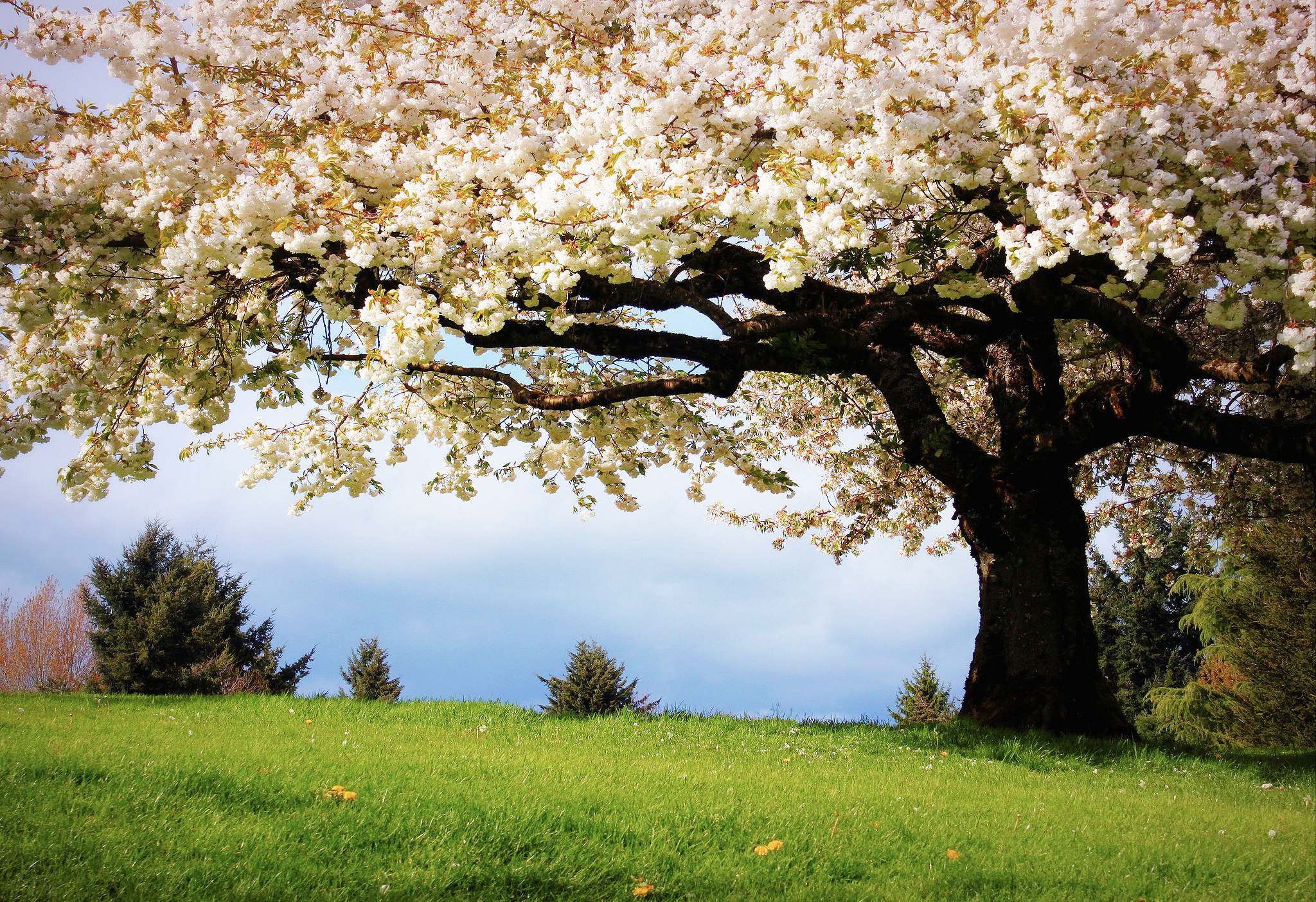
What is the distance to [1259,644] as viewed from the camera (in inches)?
750


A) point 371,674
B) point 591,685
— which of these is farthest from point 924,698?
point 371,674

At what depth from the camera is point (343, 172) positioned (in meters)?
6.94

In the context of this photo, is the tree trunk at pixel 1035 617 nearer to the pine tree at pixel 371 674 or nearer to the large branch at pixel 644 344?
the large branch at pixel 644 344

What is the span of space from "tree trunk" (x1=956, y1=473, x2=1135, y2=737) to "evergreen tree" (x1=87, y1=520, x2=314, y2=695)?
57.6 feet

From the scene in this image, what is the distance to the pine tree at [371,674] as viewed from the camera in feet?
76.3

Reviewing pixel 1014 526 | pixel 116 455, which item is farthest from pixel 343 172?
pixel 1014 526

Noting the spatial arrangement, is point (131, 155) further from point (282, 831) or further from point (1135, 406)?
point (1135, 406)

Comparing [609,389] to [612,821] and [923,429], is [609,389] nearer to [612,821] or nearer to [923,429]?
[923,429]

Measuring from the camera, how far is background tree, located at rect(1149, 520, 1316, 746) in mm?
17828

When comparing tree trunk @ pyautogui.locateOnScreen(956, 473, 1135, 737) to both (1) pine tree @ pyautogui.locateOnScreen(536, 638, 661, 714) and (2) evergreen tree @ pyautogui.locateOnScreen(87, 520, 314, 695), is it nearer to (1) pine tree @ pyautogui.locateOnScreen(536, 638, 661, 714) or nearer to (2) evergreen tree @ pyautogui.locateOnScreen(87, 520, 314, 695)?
(1) pine tree @ pyautogui.locateOnScreen(536, 638, 661, 714)

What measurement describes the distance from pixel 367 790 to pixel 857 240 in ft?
16.5

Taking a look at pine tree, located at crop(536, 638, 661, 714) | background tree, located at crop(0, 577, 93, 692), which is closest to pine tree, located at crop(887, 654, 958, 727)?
pine tree, located at crop(536, 638, 661, 714)

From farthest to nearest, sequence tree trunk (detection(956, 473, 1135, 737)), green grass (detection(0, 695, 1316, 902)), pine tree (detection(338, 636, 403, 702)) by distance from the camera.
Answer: pine tree (detection(338, 636, 403, 702))
tree trunk (detection(956, 473, 1135, 737))
green grass (detection(0, 695, 1316, 902))

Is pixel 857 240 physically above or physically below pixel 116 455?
above
